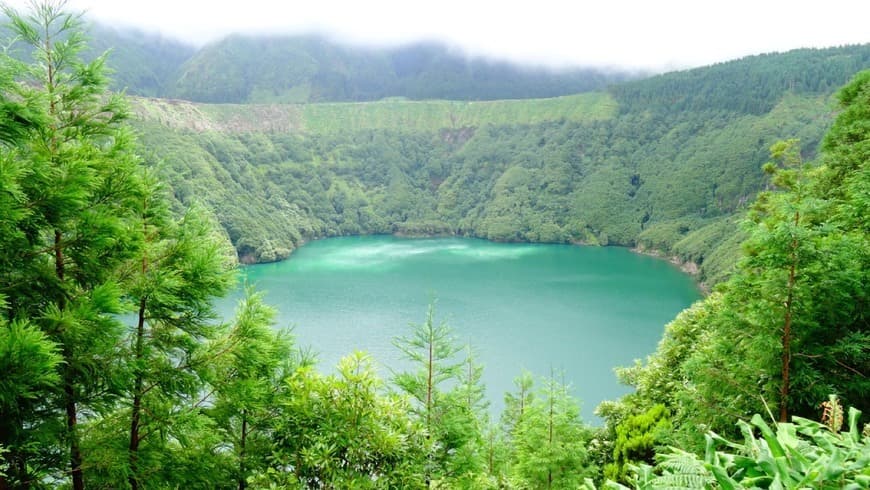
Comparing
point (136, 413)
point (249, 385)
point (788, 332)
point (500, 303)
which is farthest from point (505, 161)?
point (136, 413)

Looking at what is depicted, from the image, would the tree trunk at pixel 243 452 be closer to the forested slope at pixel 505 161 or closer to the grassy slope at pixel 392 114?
the forested slope at pixel 505 161

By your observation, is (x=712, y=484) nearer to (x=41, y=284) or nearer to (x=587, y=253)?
(x=41, y=284)

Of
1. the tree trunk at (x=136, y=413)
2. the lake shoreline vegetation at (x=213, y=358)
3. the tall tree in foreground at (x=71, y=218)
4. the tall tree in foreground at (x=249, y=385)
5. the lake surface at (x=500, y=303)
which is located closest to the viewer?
the lake shoreline vegetation at (x=213, y=358)

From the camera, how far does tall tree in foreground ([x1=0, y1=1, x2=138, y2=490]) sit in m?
4.81

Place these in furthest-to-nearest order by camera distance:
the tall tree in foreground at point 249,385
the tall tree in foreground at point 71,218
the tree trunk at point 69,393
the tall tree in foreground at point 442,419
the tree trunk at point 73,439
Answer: the tall tree in foreground at point 442,419 < the tall tree in foreground at point 249,385 < the tree trunk at point 73,439 < the tree trunk at point 69,393 < the tall tree in foreground at point 71,218

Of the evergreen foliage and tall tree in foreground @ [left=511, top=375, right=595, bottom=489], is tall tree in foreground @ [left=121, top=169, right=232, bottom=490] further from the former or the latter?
tall tree in foreground @ [left=511, top=375, right=595, bottom=489]

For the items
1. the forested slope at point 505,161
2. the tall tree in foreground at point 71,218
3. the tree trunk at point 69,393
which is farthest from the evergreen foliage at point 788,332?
the forested slope at point 505,161

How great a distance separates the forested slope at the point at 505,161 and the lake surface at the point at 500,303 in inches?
623

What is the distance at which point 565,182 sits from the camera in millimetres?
144125

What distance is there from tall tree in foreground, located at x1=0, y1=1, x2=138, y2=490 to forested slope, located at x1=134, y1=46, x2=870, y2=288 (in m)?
89.4

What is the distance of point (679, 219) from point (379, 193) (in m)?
84.4

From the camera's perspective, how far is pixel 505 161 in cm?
16138

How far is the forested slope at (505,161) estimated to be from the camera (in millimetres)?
113625

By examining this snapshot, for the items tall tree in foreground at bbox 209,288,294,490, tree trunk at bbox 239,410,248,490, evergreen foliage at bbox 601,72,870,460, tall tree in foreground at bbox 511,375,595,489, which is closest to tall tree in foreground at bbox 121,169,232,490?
tall tree in foreground at bbox 209,288,294,490
